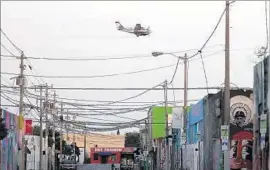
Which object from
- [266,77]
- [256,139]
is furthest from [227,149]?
[266,77]

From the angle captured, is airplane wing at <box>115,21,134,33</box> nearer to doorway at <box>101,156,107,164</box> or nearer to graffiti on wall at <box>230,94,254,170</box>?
graffiti on wall at <box>230,94,254,170</box>

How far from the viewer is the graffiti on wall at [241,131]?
99.0 ft

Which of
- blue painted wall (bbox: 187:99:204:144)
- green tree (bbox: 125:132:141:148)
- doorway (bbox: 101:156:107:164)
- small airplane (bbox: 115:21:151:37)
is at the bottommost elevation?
doorway (bbox: 101:156:107:164)

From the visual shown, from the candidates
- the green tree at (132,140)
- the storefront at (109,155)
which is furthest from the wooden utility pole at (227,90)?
the green tree at (132,140)

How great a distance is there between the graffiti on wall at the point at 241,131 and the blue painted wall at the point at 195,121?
23.8 ft

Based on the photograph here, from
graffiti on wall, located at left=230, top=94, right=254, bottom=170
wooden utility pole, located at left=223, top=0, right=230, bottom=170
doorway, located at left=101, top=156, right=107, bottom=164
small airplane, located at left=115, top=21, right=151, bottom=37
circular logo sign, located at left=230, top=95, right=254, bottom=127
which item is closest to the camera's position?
wooden utility pole, located at left=223, top=0, right=230, bottom=170

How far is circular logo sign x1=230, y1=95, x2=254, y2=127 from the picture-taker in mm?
30562

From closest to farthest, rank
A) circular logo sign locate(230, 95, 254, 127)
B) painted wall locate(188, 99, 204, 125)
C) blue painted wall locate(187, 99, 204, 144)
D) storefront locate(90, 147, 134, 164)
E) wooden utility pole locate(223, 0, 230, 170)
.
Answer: wooden utility pole locate(223, 0, 230, 170) < circular logo sign locate(230, 95, 254, 127) < painted wall locate(188, 99, 204, 125) < blue painted wall locate(187, 99, 204, 144) < storefront locate(90, 147, 134, 164)

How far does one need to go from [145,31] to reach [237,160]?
328 inches

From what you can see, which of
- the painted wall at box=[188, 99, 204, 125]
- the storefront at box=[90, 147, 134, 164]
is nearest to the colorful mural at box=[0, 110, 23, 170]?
the painted wall at box=[188, 99, 204, 125]

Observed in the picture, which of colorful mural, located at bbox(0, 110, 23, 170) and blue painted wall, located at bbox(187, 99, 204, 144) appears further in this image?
colorful mural, located at bbox(0, 110, 23, 170)

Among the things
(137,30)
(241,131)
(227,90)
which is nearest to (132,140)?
(241,131)

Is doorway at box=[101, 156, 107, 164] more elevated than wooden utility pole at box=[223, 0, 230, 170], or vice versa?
wooden utility pole at box=[223, 0, 230, 170]

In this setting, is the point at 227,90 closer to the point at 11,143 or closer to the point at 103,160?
the point at 11,143
